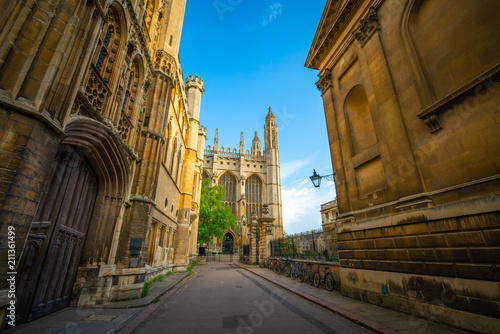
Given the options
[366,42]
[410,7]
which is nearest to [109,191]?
[366,42]

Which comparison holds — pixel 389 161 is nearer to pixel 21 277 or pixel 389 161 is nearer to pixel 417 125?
pixel 417 125

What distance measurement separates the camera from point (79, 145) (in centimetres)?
522

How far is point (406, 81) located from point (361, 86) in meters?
2.29

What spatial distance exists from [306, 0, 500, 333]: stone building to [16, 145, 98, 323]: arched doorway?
8.40 meters

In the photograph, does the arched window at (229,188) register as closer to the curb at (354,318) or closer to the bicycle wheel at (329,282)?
the bicycle wheel at (329,282)

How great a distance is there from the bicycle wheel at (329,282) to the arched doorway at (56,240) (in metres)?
8.55

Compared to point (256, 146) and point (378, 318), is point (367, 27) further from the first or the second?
point (256, 146)

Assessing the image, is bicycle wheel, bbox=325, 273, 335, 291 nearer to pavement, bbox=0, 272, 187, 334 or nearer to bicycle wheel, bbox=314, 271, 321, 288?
bicycle wheel, bbox=314, 271, 321, 288

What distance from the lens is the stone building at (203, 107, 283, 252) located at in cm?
4766

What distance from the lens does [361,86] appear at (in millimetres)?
8250

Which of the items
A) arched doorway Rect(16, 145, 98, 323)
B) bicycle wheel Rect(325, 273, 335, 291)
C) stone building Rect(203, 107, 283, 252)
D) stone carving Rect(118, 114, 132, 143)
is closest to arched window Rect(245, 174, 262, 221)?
stone building Rect(203, 107, 283, 252)

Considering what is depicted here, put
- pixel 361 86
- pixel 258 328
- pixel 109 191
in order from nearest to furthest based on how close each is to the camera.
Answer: pixel 258 328
pixel 109 191
pixel 361 86

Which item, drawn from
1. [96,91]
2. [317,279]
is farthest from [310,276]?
[96,91]

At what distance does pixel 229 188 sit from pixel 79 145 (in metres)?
45.4
